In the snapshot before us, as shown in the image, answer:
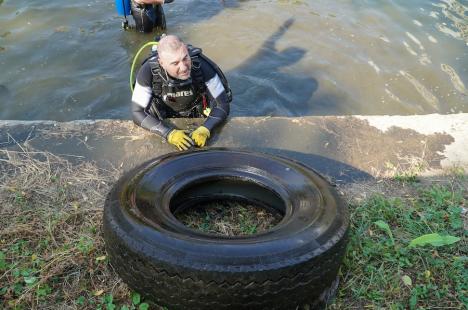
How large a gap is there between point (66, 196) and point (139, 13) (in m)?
4.82

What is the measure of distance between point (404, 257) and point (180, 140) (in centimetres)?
201

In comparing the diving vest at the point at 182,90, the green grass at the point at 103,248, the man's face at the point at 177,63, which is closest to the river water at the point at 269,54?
the diving vest at the point at 182,90

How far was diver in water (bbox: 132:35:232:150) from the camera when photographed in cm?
418

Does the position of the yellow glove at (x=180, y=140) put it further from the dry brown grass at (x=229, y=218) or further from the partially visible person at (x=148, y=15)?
the partially visible person at (x=148, y=15)

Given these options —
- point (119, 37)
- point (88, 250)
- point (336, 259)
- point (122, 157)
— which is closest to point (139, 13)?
point (119, 37)

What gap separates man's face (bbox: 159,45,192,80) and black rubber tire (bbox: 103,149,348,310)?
1.20 metres

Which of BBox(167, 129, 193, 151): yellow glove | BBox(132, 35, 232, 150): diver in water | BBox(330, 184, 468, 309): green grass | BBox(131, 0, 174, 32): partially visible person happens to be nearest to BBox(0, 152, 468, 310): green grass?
BBox(330, 184, 468, 309): green grass

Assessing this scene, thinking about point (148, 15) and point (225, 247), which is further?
point (148, 15)

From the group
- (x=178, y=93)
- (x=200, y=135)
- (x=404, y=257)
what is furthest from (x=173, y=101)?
(x=404, y=257)

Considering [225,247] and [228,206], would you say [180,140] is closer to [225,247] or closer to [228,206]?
[228,206]

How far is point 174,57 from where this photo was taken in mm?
4172

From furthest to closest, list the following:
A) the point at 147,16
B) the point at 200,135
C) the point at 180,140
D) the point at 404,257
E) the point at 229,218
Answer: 1. the point at 147,16
2. the point at 200,135
3. the point at 180,140
4. the point at 229,218
5. the point at 404,257

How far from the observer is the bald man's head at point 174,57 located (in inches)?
164

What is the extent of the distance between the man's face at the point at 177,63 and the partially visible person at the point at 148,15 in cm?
357
